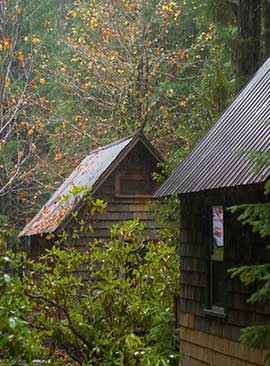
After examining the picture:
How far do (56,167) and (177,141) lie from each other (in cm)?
653

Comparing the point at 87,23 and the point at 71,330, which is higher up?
the point at 87,23

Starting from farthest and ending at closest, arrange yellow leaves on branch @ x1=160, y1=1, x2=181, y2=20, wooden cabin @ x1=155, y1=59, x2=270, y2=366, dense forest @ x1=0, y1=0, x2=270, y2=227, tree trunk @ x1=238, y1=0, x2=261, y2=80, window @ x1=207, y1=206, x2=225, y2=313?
1. yellow leaves on branch @ x1=160, y1=1, x2=181, y2=20
2. dense forest @ x1=0, y1=0, x2=270, y2=227
3. tree trunk @ x1=238, y1=0, x2=261, y2=80
4. window @ x1=207, y1=206, x2=225, y2=313
5. wooden cabin @ x1=155, y1=59, x2=270, y2=366

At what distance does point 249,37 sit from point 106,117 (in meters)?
12.9

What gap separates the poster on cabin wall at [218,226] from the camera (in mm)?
11461

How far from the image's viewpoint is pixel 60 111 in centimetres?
3155

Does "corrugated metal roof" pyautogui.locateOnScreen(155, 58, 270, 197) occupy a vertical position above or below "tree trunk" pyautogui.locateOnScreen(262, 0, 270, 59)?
below

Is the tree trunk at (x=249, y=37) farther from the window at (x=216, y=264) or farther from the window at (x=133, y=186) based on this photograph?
the window at (x=216, y=264)

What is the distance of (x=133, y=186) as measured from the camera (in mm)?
19844

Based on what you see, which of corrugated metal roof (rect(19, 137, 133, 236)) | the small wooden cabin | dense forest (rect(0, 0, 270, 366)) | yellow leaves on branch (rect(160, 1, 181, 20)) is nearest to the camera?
dense forest (rect(0, 0, 270, 366))

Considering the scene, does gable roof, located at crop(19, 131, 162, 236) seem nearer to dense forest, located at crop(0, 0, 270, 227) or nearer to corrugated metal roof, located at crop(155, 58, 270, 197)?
dense forest, located at crop(0, 0, 270, 227)

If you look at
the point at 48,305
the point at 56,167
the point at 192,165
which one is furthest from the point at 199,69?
the point at 48,305

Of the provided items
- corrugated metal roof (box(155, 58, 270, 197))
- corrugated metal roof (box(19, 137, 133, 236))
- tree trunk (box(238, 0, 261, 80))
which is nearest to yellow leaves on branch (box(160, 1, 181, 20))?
corrugated metal roof (box(19, 137, 133, 236))

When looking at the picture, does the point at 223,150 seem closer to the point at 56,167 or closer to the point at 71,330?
the point at 71,330

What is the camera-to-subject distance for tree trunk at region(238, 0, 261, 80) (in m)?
17.7
